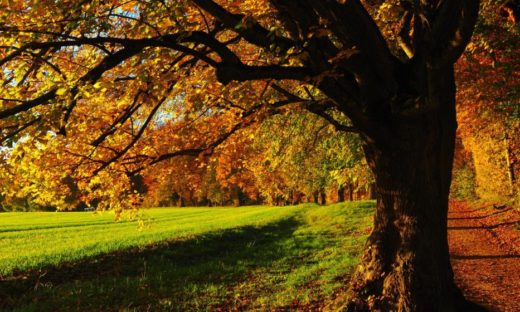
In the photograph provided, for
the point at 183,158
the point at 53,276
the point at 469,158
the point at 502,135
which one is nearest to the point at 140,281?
the point at 53,276

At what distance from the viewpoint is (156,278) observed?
12.8 meters

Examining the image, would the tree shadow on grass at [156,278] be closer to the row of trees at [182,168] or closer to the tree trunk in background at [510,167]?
the row of trees at [182,168]

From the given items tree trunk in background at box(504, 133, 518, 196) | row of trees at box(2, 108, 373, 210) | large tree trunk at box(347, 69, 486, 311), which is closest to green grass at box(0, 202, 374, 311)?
row of trees at box(2, 108, 373, 210)

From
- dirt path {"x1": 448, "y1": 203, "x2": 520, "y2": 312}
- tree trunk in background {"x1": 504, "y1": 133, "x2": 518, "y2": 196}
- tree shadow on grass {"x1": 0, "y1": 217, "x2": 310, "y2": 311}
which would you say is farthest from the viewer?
tree trunk in background {"x1": 504, "y1": 133, "x2": 518, "y2": 196}

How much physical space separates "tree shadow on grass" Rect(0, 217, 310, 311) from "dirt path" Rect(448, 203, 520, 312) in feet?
17.0

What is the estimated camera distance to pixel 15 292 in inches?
448

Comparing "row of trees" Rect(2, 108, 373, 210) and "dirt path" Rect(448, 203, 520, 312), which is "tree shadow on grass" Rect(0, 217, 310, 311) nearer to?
"row of trees" Rect(2, 108, 373, 210)

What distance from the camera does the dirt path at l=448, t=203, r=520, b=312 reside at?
8.53m

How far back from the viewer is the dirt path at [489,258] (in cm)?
853

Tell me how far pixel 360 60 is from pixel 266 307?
19.5 ft

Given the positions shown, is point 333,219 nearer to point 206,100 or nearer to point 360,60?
point 206,100

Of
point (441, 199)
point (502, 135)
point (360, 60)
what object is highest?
point (502, 135)

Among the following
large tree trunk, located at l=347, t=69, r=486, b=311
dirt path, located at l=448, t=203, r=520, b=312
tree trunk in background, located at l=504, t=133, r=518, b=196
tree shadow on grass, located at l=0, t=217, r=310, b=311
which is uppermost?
tree trunk in background, located at l=504, t=133, r=518, b=196

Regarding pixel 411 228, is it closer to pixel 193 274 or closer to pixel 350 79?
pixel 350 79
